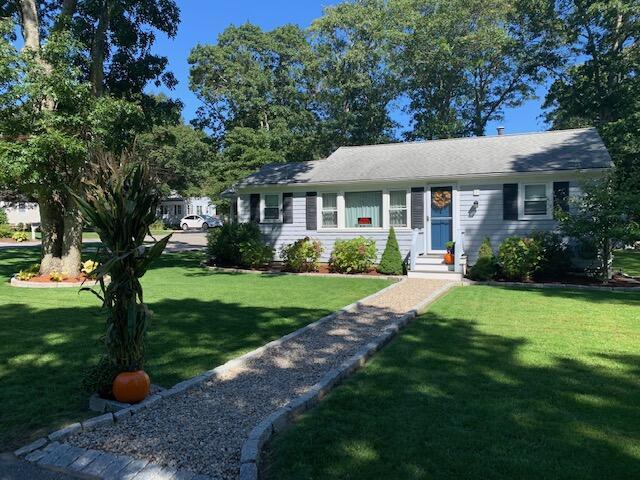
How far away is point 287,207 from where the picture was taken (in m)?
16.5

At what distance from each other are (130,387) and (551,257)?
11141 millimetres

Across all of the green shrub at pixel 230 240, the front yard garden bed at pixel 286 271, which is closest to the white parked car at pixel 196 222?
the front yard garden bed at pixel 286 271

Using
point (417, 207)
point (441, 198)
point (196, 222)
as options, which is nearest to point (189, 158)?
point (196, 222)

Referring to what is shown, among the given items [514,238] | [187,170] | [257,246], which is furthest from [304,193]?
[187,170]

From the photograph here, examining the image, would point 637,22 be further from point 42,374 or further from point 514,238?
point 42,374

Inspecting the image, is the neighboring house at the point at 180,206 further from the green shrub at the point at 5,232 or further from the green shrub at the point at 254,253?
the green shrub at the point at 254,253

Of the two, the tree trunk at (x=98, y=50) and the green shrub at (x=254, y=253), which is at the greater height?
the tree trunk at (x=98, y=50)

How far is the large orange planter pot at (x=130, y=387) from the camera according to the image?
4117 millimetres

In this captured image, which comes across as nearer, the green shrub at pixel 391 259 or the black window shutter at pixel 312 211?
the green shrub at pixel 391 259

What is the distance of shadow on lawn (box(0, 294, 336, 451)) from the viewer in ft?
13.5

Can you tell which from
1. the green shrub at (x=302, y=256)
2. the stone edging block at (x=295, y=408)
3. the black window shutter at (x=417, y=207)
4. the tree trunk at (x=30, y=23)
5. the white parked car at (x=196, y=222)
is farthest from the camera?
the white parked car at (x=196, y=222)

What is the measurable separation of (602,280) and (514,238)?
2282mm

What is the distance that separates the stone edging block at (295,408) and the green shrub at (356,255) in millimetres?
6921

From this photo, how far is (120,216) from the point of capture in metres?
4.07
